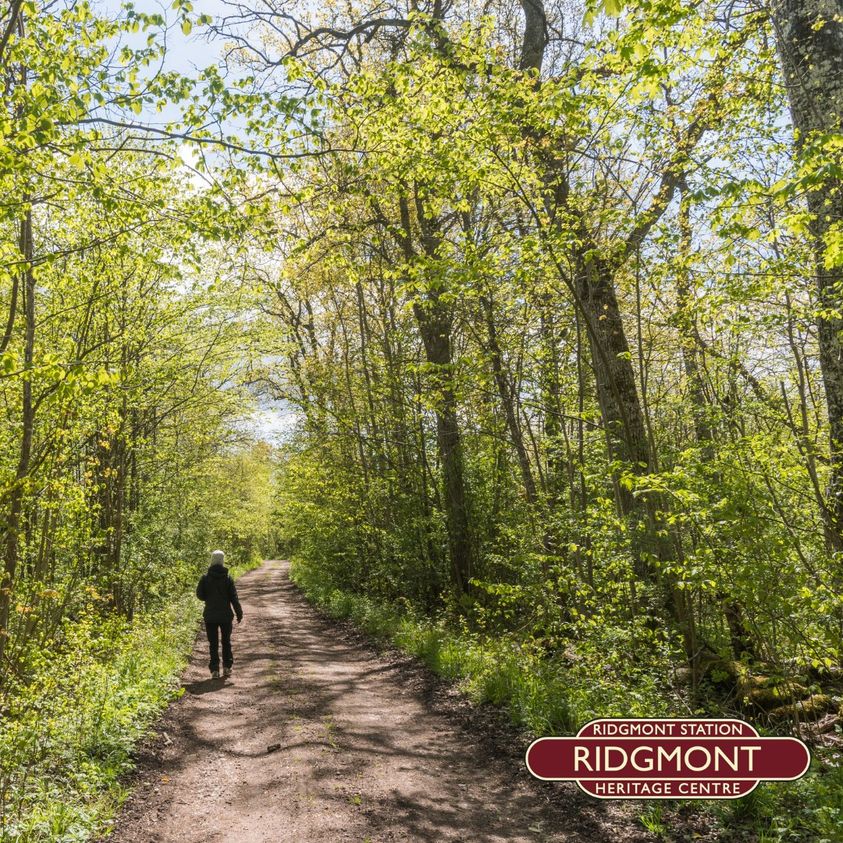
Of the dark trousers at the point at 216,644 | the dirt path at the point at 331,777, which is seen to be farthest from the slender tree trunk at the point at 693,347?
the dark trousers at the point at 216,644

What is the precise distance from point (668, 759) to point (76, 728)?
5.36m

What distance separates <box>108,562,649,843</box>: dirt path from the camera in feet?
15.4

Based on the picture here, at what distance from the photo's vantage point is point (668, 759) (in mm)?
4875

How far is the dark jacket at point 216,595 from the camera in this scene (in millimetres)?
9391

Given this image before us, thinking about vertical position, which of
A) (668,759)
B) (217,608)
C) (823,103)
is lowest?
(668,759)

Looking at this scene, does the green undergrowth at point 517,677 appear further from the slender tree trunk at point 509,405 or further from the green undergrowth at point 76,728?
the green undergrowth at point 76,728

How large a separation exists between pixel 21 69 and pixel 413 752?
8.29m

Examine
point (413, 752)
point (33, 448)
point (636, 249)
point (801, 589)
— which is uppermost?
point (636, 249)

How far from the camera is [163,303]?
452 inches

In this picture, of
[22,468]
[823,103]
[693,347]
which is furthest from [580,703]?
[22,468]

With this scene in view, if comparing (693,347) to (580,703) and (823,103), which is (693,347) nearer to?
(823,103)

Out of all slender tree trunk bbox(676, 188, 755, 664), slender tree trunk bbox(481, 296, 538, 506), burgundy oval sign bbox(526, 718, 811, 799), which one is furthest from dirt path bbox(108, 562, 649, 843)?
slender tree trunk bbox(481, 296, 538, 506)

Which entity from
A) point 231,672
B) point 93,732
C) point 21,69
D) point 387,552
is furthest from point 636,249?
point 387,552

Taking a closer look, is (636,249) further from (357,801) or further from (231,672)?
(231,672)
